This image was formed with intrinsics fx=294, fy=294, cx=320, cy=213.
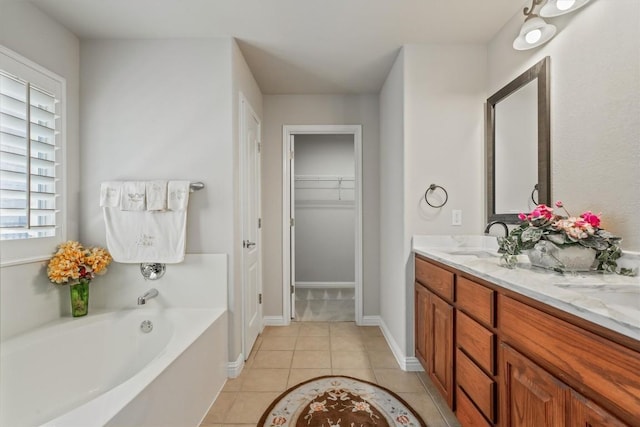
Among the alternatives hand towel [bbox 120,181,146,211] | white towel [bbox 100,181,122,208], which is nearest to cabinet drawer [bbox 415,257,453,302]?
hand towel [bbox 120,181,146,211]

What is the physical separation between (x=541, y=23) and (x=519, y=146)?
66 cm

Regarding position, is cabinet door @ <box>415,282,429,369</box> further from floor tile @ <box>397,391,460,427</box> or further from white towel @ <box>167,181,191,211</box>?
white towel @ <box>167,181,191,211</box>

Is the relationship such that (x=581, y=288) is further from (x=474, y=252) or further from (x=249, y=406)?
(x=249, y=406)

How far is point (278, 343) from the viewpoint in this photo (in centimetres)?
263

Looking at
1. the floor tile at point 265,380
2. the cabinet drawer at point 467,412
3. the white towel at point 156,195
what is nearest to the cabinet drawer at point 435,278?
the cabinet drawer at point 467,412

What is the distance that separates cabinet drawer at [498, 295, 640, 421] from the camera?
646 mm

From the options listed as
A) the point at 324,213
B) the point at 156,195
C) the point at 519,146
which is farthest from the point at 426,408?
the point at 324,213

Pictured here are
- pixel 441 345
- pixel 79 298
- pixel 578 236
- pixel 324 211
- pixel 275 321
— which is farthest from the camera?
pixel 324 211

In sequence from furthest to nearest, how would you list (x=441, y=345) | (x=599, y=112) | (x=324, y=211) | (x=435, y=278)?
(x=324, y=211) < (x=435, y=278) < (x=441, y=345) < (x=599, y=112)

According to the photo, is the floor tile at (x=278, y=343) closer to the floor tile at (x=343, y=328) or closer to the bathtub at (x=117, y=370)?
the floor tile at (x=343, y=328)

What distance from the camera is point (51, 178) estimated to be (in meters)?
1.88

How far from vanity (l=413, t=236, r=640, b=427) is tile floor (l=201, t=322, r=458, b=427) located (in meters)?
0.24

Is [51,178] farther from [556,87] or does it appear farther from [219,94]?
[556,87]

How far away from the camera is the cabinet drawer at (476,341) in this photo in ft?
3.87
